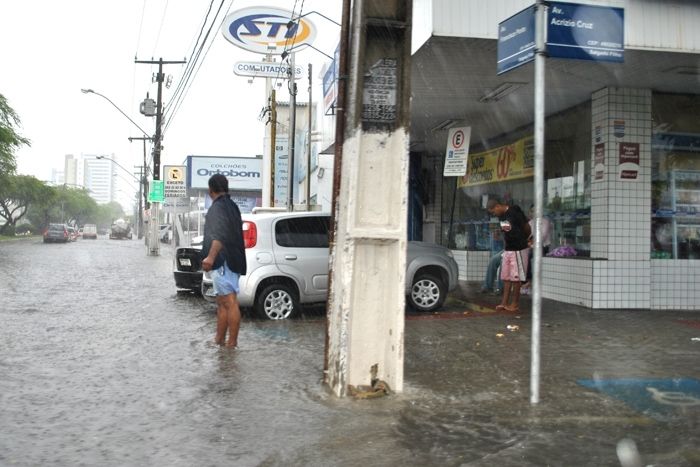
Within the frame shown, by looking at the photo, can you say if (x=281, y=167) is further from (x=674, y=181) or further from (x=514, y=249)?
(x=674, y=181)

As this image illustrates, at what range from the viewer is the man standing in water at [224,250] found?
276 inches

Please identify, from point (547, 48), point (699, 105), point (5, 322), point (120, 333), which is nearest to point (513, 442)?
point (547, 48)

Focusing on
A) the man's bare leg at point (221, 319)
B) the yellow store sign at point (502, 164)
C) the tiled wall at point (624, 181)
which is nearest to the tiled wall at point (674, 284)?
the tiled wall at point (624, 181)

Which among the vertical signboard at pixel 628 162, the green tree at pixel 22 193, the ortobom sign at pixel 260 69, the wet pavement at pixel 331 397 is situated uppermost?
the ortobom sign at pixel 260 69

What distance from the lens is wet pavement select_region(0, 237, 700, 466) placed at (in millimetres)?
4227

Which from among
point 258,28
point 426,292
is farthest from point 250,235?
point 258,28

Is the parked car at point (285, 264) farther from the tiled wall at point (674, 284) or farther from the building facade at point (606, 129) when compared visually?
the tiled wall at point (674, 284)

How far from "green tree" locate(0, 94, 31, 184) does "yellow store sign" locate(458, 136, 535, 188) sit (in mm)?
30944

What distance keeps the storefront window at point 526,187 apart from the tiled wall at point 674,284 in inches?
43.7

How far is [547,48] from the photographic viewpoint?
5.12 meters

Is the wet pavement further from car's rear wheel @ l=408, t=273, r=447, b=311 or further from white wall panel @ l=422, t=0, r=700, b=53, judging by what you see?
white wall panel @ l=422, t=0, r=700, b=53

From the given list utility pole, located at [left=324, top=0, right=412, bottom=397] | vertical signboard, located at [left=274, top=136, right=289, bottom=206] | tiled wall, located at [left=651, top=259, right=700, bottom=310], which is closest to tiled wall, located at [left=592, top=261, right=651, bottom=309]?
tiled wall, located at [left=651, top=259, right=700, bottom=310]

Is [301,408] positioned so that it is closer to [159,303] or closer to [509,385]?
[509,385]

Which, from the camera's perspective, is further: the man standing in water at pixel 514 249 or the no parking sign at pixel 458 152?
the no parking sign at pixel 458 152
